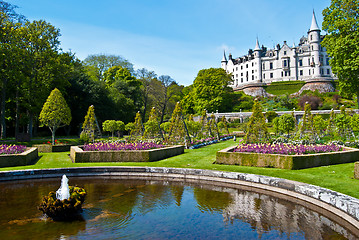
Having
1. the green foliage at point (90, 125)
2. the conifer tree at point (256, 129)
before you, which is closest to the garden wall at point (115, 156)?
the conifer tree at point (256, 129)

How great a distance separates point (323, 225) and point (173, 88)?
177 feet

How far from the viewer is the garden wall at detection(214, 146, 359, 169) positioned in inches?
447

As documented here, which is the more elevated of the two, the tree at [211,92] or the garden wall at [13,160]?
the tree at [211,92]

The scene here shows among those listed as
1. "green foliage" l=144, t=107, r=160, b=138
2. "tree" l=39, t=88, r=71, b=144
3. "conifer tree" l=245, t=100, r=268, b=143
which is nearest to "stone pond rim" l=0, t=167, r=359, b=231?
"conifer tree" l=245, t=100, r=268, b=143

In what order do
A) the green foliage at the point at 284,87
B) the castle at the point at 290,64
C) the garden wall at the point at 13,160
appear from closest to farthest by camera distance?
the garden wall at the point at 13,160 → the green foliage at the point at 284,87 → the castle at the point at 290,64

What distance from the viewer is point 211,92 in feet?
205

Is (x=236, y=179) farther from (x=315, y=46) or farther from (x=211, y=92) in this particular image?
(x=315, y=46)

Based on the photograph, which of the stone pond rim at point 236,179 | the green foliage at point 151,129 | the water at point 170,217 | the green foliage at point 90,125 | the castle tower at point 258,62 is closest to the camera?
the water at point 170,217

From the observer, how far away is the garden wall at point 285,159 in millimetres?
11352

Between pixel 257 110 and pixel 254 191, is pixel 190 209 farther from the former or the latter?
pixel 257 110

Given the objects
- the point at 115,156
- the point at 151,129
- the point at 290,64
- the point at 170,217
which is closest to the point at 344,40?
the point at 151,129

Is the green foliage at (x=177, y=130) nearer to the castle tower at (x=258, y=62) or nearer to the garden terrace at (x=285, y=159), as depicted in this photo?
the garden terrace at (x=285, y=159)

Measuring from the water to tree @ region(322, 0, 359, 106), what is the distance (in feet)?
60.8

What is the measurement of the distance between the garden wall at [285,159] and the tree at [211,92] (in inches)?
1897
